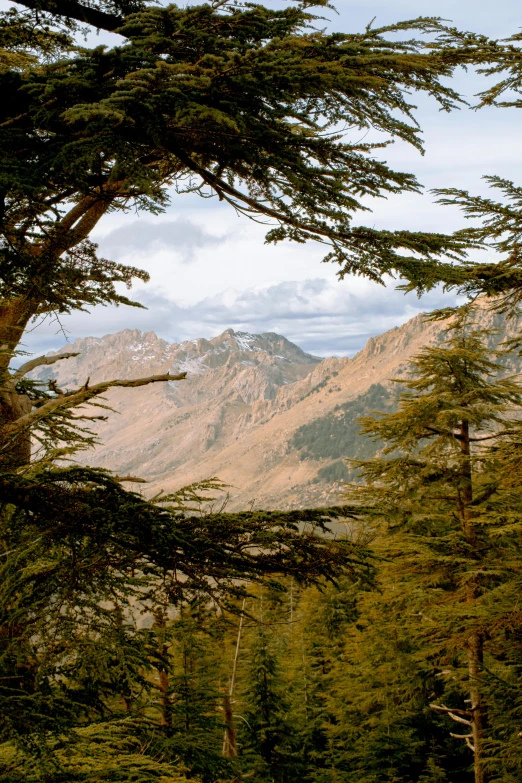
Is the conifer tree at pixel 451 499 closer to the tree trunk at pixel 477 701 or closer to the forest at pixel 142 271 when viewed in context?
the tree trunk at pixel 477 701

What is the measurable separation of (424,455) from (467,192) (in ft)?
17.1

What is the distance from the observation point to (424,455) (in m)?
10.2

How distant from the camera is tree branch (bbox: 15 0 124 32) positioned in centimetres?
418

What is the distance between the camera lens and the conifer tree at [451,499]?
8.70 metres

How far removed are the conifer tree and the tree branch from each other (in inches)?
280

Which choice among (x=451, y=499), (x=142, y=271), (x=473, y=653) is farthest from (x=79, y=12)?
(x=473, y=653)

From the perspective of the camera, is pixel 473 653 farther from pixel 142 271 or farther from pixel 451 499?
pixel 142 271

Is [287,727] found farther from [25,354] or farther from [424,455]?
[25,354]

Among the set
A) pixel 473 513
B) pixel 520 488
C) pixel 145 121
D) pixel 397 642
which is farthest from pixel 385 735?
pixel 145 121

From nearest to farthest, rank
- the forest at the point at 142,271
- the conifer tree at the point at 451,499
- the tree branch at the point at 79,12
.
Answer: the forest at the point at 142,271 < the tree branch at the point at 79,12 < the conifer tree at the point at 451,499

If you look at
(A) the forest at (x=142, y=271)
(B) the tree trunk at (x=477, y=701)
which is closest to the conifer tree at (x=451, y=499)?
(B) the tree trunk at (x=477, y=701)

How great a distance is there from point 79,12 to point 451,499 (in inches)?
372

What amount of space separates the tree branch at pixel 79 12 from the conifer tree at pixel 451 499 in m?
7.12

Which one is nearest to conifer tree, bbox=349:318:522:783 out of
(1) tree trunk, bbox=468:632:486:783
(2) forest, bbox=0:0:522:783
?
(1) tree trunk, bbox=468:632:486:783
